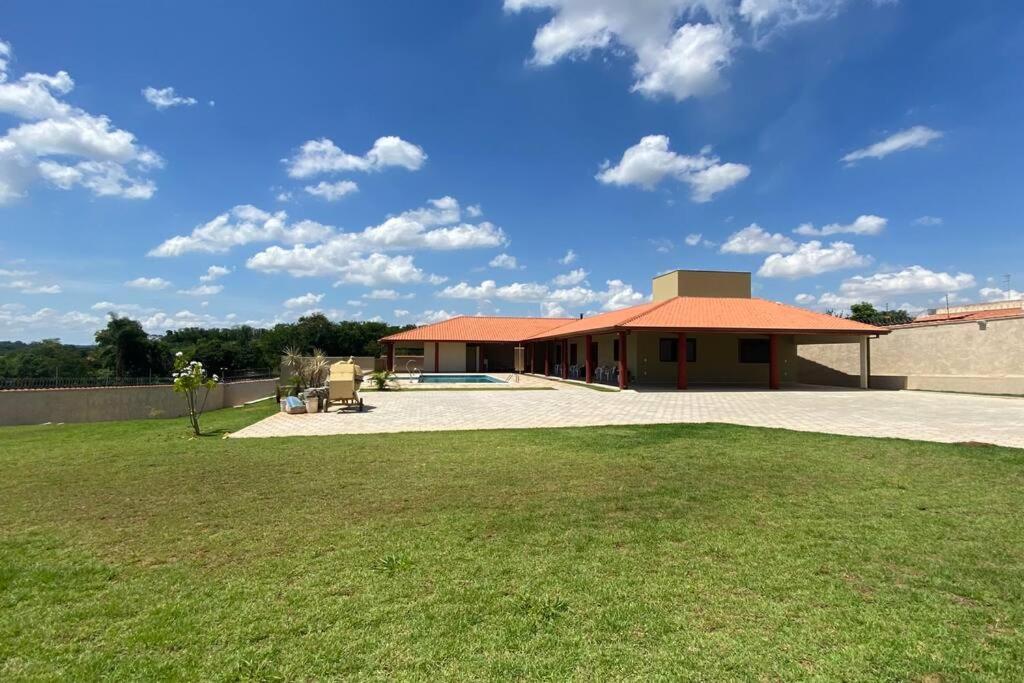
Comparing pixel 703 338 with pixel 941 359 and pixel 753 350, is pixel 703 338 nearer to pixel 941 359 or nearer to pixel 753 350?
pixel 753 350

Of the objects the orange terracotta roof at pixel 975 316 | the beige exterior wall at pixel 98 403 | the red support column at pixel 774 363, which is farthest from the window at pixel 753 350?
the beige exterior wall at pixel 98 403

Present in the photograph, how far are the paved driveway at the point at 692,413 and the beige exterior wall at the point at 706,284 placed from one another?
9058mm

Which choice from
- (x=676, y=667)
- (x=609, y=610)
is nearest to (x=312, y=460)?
(x=609, y=610)

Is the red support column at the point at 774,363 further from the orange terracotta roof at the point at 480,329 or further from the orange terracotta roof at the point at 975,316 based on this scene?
the orange terracotta roof at the point at 480,329

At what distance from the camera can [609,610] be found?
3115mm

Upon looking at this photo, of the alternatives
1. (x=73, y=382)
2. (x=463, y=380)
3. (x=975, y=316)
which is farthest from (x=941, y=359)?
(x=73, y=382)

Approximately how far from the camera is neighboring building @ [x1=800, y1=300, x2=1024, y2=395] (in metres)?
18.5

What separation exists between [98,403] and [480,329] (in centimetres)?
2539

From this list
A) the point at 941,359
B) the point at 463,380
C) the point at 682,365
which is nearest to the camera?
the point at 682,365

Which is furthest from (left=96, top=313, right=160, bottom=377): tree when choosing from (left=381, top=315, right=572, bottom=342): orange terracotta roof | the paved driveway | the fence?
the paved driveway

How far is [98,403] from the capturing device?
18516mm

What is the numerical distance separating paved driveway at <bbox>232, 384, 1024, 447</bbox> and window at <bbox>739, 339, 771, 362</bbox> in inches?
186

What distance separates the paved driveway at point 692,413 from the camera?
34.1 ft

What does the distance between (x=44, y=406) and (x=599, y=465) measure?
19528 millimetres
